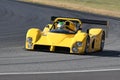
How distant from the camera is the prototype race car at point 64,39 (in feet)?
57.9

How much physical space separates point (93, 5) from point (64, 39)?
30575 millimetres

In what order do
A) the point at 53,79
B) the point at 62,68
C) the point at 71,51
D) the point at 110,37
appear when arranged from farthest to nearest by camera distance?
the point at 110,37, the point at 71,51, the point at 62,68, the point at 53,79

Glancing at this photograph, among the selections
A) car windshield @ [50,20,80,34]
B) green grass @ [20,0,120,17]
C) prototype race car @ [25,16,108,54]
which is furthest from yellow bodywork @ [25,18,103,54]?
green grass @ [20,0,120,17]

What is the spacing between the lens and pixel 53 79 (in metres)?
11.6

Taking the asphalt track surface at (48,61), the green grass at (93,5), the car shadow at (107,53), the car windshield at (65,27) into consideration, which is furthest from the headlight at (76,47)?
the green grass at (93,5)

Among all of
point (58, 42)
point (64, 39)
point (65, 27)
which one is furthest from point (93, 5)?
point (58, 42)

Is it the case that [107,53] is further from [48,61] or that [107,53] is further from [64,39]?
[48,61]

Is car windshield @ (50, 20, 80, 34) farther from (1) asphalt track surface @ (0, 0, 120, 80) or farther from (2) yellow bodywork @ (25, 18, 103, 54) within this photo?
(1) asphalt track surface @ (0, 0, 120, 80)

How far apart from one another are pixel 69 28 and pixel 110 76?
6.78 metres

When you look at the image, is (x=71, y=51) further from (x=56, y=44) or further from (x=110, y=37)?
(x=110, y=37)

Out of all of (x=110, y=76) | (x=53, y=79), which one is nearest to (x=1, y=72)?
(x=53, y=79)

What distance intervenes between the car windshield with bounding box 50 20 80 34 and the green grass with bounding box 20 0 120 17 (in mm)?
23138

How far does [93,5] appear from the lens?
48.4 m

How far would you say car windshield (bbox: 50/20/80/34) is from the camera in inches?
738
